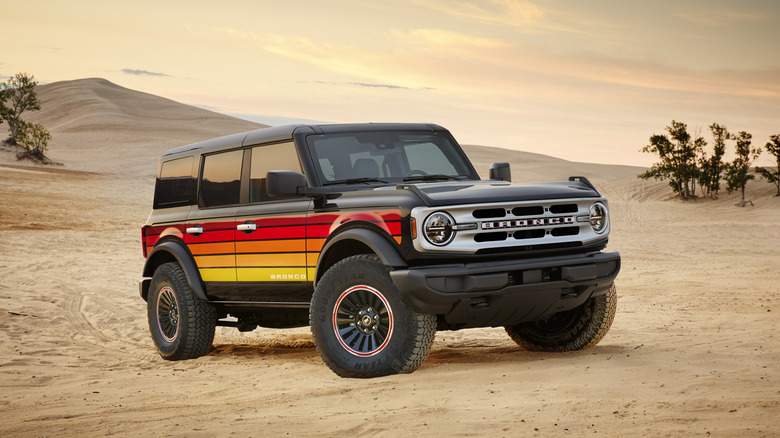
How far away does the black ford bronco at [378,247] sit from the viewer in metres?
6.49

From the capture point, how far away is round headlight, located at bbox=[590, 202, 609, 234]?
23.9ft

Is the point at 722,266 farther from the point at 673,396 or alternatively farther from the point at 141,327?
the point at 673,396

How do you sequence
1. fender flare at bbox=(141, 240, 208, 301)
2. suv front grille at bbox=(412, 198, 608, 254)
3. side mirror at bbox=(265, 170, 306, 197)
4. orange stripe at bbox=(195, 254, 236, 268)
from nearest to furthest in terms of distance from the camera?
suv front grille at bbox=(412, 198, 608, 254)
side mirror at bbox=(265, 170, 306, 197)
orange stripe at bbox=(195, 254, 236, 268)
fender flare at bbox=(141, 240, 208, 301)

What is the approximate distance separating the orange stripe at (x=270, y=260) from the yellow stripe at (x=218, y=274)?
185 millimetres

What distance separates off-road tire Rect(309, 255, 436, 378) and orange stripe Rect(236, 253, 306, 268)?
0.56m

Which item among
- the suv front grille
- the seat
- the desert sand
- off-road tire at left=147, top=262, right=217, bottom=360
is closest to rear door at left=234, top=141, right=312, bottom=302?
the seat

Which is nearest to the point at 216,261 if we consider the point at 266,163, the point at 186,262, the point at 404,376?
the point at 186,262

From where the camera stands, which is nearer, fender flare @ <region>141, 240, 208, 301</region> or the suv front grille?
the suv front grille

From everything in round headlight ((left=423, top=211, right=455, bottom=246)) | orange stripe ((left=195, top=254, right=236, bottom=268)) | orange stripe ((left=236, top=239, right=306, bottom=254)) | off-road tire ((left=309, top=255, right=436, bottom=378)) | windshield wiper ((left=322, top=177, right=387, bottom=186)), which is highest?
windshield wiper ((left=322, top=177, right=387, bottom=186))

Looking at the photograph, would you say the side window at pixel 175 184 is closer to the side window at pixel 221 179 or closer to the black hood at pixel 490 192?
the side window at pixel 221 179

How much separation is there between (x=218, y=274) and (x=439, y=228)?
10.4 ft

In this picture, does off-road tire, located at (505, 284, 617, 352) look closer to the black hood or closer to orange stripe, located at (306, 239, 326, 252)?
the black hood

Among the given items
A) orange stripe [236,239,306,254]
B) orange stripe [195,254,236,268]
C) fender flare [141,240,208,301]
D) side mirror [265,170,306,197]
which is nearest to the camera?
side mirror [265,170,306,197]

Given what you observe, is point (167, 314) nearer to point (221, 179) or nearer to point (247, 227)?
point (221, 179)
